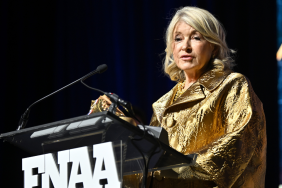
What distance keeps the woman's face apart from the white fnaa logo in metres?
0.79

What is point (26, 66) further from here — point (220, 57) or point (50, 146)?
point (50, 146)

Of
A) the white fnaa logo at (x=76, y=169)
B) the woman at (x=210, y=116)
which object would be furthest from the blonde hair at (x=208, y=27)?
the white fnaa logo at (x=76, y=169)

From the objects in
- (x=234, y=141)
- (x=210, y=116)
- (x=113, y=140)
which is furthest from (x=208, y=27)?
(x=113, y=140)

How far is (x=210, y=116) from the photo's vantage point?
54.4 inches

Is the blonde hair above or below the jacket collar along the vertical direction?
above

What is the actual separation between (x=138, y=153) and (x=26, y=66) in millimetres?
2293

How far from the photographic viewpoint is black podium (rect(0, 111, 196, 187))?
0.92 meters

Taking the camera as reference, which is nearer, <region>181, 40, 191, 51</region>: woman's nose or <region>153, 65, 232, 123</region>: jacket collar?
<region>153, 65, 232, 123</region>: jacket collar

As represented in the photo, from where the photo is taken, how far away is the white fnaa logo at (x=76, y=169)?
93cm

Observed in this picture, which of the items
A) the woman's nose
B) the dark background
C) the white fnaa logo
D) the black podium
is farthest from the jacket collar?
the dark background

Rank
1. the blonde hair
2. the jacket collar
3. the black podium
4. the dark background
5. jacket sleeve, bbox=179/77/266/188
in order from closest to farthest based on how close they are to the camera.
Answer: the black podium < jacket sleeve, bbox=179/77/266/188 < the jacket collar < the blonde hair < the dark background

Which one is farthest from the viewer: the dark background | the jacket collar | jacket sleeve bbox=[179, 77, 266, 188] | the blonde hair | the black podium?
the dark background

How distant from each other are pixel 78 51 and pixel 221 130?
2103mm

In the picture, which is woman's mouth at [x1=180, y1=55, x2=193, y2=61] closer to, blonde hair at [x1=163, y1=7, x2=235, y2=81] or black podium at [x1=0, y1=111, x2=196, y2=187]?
blonde hair at [x1=163, y1=7, x2=235, y2=81]
